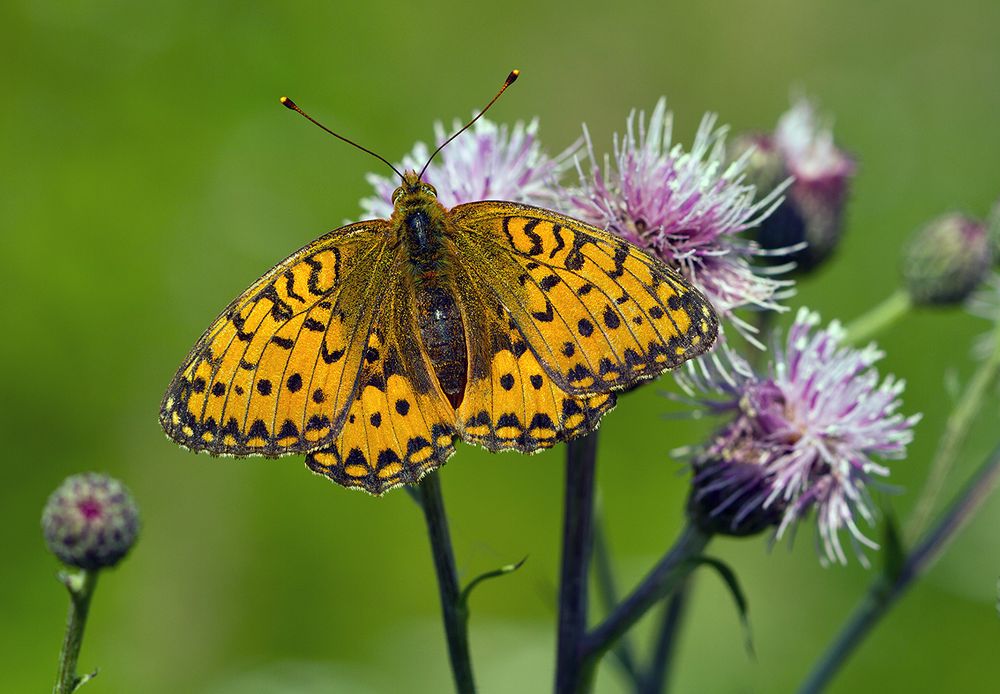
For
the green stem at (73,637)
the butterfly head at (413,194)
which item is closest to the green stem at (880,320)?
the butterfly head at (413,194)

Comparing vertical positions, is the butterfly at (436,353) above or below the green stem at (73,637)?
above

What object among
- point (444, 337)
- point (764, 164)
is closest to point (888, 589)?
point (444, 337)

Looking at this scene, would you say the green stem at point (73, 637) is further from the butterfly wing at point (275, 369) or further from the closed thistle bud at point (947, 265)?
the closed thistle bud at point (947, 265)

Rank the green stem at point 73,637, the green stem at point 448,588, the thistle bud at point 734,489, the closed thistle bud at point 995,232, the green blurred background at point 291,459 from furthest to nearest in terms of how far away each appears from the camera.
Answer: the green blurred background at point 291,459 → the closed thistle bud at point 995,232 → the thistle bud at point 734,489 → the green stem at point 448,588 → the green stem at point 73,637

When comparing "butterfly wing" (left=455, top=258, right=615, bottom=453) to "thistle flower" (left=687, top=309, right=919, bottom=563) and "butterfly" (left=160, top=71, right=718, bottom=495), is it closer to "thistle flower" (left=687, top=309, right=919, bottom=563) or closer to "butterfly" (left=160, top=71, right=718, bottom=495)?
"butterfly" (left=160, top=71, right=718, bottom=495)

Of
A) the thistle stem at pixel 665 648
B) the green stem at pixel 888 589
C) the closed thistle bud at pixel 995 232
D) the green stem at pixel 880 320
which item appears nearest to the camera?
the green stem at pixel 888 589

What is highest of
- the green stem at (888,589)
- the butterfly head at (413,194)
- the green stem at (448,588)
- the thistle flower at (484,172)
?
the thistle flower at (484,172)

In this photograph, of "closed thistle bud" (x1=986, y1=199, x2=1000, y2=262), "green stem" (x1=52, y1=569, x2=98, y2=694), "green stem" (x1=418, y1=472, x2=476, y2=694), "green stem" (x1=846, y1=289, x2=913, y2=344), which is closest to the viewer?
"green stem" (x1=52, y1=569, x2=98, y2=694)

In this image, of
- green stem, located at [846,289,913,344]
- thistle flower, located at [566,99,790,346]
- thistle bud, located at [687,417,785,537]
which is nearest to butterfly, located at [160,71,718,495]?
thistle flower, located at [566,99,790,346]

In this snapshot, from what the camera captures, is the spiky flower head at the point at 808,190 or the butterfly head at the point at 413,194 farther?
the spiky flower head at the point at 808,190
